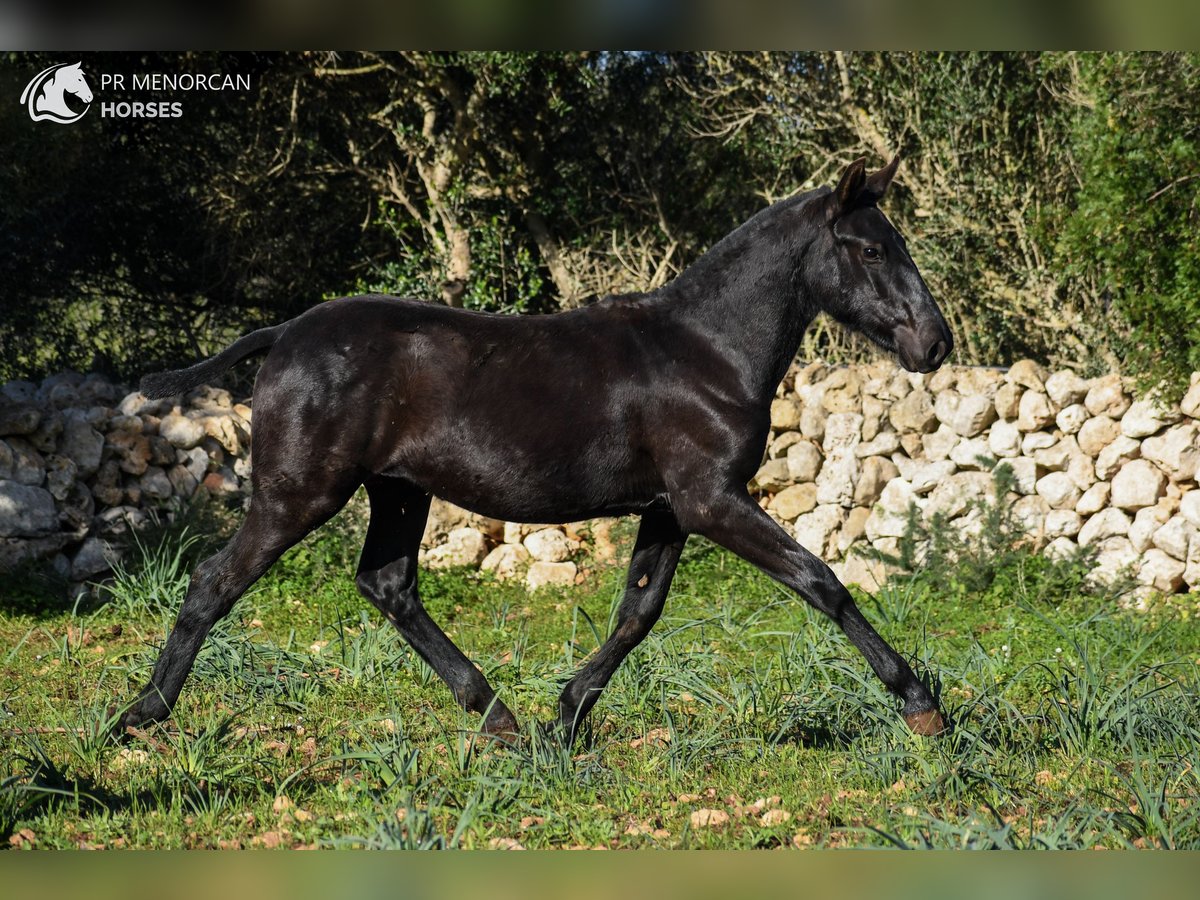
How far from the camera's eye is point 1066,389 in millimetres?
8938

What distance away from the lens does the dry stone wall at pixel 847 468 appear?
8.31 m

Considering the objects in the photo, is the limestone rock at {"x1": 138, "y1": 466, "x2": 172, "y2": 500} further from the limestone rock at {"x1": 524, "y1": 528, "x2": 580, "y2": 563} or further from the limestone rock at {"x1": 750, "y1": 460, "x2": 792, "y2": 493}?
the limestone rock at {"x1": 750, "y1": 460, "x2": 792, "y2": 493}

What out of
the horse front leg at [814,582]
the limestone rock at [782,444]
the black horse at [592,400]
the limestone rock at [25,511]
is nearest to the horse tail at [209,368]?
the black horse at [592,400]

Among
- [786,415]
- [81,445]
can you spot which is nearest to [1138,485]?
[786,415]

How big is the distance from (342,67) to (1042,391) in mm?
6726

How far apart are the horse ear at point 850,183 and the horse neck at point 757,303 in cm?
16

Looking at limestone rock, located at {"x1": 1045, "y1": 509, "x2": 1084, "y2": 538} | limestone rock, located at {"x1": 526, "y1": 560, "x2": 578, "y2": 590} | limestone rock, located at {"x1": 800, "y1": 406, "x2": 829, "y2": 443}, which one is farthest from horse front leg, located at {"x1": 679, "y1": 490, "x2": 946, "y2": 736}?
limestone rock, located at {"x1": 800, "y1": 406, "x2": 829, "y2": 443}

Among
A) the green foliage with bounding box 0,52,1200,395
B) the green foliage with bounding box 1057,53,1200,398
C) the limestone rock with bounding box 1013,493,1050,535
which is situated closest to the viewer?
the green foliage with bounding box 1057,53,1200,398

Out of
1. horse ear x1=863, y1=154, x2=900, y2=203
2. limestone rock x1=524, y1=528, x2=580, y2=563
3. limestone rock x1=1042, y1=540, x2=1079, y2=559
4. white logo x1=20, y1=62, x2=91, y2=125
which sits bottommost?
limestone rock x1=1042, y1=540, x2=1079, y2=559

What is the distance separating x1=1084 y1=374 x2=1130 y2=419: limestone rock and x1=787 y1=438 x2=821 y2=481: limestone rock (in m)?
2.01

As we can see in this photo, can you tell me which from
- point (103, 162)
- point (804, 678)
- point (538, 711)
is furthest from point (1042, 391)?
point (103, 162)

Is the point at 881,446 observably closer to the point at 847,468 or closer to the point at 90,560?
the point at 847,468

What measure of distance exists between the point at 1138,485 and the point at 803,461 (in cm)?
239

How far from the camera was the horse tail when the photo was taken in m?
4.79
